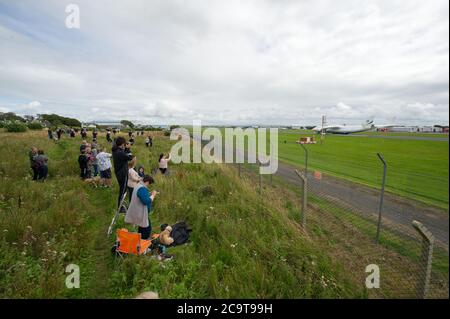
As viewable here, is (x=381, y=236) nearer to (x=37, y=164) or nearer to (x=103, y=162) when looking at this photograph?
(x=103, y=162)

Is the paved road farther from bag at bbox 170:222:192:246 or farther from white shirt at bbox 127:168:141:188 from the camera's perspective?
white shirt at bbox 127:168:141:188

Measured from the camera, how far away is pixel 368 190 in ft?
34.7

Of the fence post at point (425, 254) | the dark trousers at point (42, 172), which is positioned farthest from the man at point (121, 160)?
the fence post at point (425, 254)

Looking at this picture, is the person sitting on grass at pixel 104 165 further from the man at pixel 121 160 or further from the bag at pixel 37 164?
the man at pixel 121 160

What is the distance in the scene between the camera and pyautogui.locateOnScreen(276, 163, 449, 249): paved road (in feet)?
20.3

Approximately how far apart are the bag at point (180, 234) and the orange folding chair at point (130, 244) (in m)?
0.79

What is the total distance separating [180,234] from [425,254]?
4276 millimetres

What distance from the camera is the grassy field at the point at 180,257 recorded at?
140 inches

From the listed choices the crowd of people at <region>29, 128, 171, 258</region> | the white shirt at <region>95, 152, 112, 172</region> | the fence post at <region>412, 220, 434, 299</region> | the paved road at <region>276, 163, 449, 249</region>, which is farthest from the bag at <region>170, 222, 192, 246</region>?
the paved road at <region>276, 163, 449, 249</region>

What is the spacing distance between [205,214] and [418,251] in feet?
17.1

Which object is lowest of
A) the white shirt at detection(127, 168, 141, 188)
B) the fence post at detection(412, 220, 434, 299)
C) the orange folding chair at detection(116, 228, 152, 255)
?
the orange folding chair at detection(116, 228, 152, 255)

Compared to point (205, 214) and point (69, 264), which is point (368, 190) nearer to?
point (205, 214)
